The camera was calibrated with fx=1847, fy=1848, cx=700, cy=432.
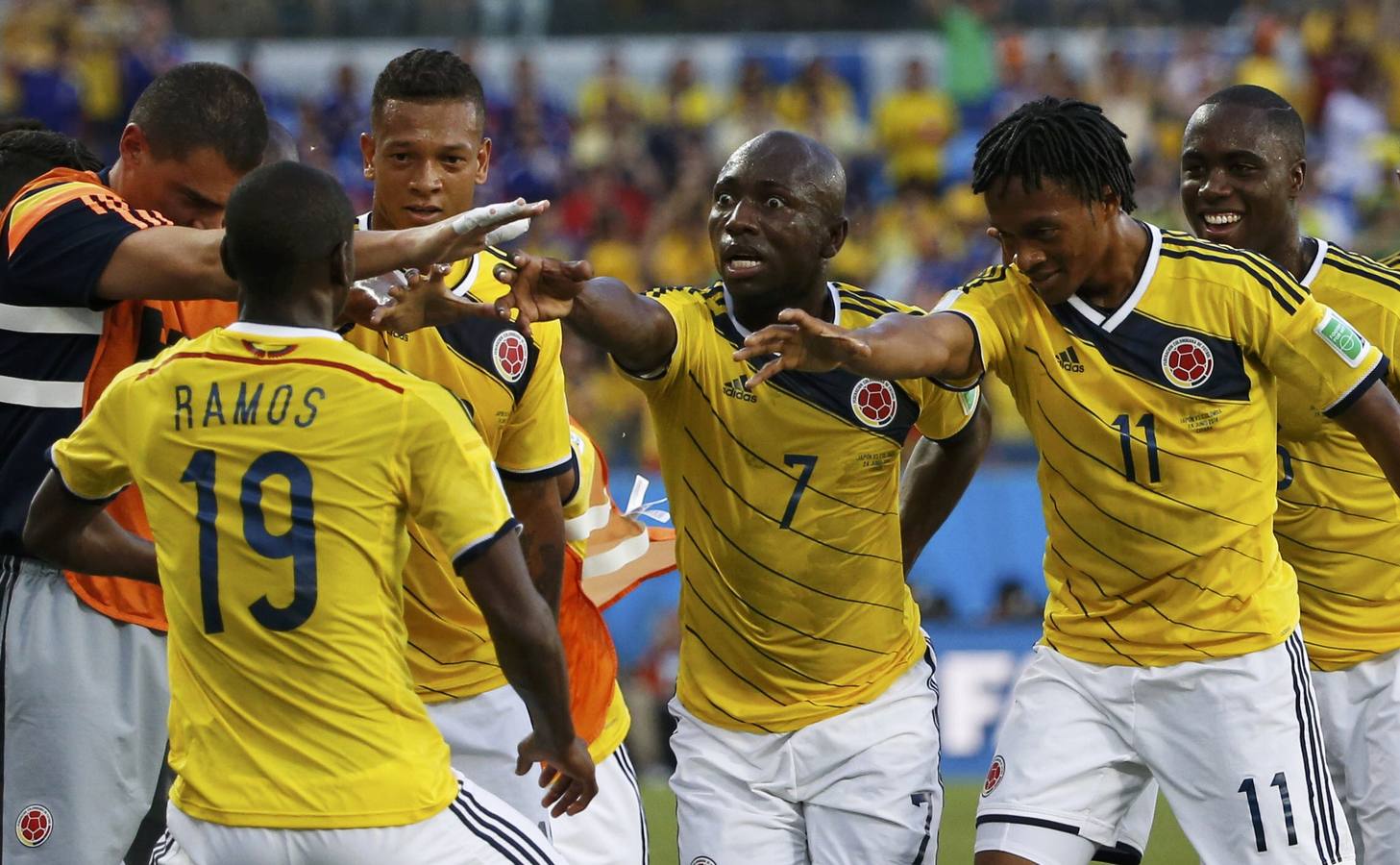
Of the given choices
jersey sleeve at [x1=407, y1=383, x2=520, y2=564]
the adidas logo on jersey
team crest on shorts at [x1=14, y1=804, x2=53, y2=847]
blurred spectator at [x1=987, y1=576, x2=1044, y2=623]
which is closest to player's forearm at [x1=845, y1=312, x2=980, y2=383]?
the adidas logo on jersey

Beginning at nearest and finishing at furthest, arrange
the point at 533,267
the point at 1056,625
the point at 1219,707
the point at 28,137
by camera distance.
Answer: the point at 533,267 → the point at 1219,707 → the point at 1056,625 → the point at 28,137

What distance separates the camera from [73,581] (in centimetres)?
511

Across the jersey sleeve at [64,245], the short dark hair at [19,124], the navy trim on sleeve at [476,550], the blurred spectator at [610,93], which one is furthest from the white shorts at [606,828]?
the blurred spectator at [610,93]

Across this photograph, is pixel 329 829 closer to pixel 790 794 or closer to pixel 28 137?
pixel 790 794

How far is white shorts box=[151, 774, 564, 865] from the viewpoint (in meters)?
3.93

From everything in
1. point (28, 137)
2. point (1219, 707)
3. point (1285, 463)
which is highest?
point (28, 137)

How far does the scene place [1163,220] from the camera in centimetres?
1606

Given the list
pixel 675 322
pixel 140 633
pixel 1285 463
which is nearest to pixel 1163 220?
pixel 1285 463

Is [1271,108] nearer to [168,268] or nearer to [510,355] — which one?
[510,355]

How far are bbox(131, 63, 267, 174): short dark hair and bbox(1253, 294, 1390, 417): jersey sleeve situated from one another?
296 centimetres

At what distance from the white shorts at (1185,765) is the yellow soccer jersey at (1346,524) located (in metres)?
0.75

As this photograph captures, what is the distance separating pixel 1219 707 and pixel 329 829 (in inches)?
102

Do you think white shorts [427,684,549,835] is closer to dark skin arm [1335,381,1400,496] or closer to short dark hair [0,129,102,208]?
short dark hair [0,129,102,208]

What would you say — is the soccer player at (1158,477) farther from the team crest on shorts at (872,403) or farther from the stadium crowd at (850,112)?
the stadium crowd at (850,112)
